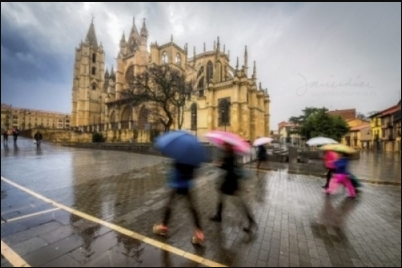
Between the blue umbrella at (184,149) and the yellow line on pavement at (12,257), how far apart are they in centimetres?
226

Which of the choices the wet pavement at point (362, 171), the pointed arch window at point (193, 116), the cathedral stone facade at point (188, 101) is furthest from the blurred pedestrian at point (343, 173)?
the pointed arch window at point (193, 116)

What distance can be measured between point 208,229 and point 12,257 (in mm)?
2845

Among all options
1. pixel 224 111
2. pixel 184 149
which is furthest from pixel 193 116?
pixel 184 149

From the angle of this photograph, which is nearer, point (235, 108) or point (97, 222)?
point (97, 222)

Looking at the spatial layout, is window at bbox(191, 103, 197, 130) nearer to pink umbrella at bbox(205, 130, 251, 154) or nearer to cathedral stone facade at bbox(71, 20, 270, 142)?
cathedral stone facade at bbox(71, 20, 270, 142)

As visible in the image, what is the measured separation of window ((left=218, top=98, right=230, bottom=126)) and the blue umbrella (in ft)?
100

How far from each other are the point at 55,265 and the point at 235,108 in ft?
102

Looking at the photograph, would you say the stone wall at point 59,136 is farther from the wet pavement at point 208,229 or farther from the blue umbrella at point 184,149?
the blue umbrella at point 184,149

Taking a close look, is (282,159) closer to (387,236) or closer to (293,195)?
(293,195)

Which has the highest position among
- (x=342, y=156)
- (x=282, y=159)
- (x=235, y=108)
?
(x=235, y=108)

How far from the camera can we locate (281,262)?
2.71 metres

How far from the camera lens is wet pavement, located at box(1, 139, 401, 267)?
8.94 feet

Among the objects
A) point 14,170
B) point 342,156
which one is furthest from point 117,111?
point 342,156

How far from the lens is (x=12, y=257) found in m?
2.58
